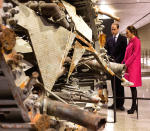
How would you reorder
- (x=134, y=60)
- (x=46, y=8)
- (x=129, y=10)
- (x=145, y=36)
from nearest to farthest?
(x=46, y=8) → (x=134, y=60) → (x=129, y=10) → (x=145, y=36)

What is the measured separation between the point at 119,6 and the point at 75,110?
4715 mm

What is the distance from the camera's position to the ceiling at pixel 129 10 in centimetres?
611

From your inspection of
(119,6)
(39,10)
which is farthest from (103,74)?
(39,10)

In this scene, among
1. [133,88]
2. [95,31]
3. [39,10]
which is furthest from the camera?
[133,88]

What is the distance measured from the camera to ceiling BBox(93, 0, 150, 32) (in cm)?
611

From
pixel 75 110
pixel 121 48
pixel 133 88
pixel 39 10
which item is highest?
pixel 39 10

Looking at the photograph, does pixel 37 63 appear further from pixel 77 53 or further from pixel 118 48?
pixel 118 48

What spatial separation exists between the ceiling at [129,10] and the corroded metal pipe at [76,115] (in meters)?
3.90

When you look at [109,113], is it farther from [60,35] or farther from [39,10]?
[39,10]

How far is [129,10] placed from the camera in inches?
267

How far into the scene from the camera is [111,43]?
18.7ft

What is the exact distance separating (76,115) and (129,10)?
524cm

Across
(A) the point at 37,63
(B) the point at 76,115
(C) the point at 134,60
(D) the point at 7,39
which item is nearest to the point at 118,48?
(C) the point at 134,60

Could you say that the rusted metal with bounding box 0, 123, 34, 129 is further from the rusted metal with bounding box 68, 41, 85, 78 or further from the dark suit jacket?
the dark suit jacket
